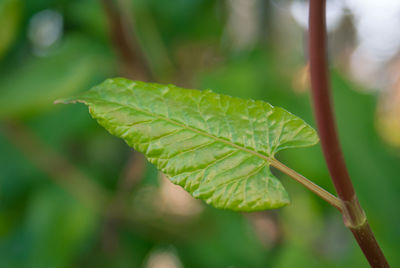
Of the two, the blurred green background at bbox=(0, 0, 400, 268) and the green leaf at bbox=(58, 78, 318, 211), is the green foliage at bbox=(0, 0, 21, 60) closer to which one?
the blurred green background at bbox=(0, 0, 400, 268)

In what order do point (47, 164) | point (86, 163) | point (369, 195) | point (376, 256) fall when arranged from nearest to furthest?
point (376, 256) < point (369, 195) < point (47, 164) < point (86, 163)

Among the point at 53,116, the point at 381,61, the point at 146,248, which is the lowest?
the point at 381,61

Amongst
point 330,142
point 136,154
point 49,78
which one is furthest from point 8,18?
point 330,142

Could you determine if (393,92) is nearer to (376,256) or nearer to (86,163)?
(86,163)

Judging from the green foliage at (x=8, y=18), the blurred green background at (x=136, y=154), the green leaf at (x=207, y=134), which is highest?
the green foliage at (x=8, y=18)

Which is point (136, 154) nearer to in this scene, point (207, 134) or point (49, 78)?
point (49, 78)

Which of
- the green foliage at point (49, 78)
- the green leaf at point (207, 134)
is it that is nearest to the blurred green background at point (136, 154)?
the green foliage at point (49, 78)

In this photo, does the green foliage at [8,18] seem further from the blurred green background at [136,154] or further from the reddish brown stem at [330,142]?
the reddish brown stem at [330,142]

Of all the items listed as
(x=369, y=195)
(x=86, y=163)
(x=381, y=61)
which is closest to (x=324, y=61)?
(x=369, y=195)
